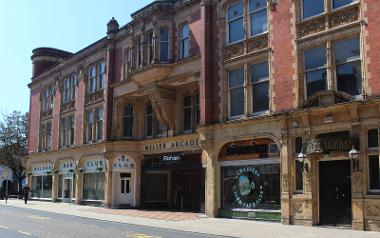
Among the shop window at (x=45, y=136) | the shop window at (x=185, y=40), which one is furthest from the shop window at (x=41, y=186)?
the shop window at (x=185, y=40)

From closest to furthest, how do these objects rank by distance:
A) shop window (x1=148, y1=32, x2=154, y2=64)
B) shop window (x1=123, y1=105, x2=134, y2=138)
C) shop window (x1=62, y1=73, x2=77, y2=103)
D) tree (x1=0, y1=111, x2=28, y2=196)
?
shop window (x1=148, y1=32, x2=154, y2=64), shop window (x1=123, y1=105, x2=134, y2=138), shop window (x1=62, y1=73, x2=77, y2=103), tree (x1=0, y1=111, x2=28, y2=196)

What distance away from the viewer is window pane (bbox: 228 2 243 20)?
2548cm

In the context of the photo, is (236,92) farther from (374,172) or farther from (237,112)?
(374,172)

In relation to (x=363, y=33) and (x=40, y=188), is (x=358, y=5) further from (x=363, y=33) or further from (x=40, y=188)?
(x=40, y=188)

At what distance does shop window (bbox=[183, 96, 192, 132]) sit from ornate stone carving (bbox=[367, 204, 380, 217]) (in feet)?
47.6

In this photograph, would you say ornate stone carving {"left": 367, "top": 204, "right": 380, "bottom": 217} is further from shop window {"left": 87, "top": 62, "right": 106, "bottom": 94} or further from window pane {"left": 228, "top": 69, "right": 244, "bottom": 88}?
shop window {"left": 87, "top": 62, "right": 106, "bottom": 94}

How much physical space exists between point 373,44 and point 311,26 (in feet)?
11.1

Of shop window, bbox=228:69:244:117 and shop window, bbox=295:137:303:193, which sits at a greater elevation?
shop window, bbox=228:69:244:117

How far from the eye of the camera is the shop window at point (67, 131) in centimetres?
4272

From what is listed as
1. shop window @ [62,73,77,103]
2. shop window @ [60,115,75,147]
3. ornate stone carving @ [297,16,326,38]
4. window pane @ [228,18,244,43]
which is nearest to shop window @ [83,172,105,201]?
shop window @ [60,115,75,147]

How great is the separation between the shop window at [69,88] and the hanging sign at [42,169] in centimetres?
660

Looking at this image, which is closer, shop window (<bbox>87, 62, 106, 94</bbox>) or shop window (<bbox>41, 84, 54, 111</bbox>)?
shop window (<bbox>87, 62, 106, 94</bbox>)

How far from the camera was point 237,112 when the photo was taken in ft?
82.6

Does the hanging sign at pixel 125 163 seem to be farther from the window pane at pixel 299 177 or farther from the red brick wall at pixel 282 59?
the window pane at pixel 299 177
